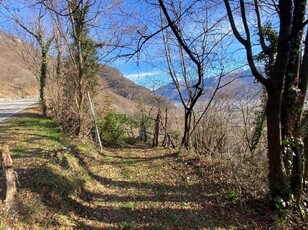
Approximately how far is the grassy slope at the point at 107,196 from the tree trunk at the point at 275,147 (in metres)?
0.52

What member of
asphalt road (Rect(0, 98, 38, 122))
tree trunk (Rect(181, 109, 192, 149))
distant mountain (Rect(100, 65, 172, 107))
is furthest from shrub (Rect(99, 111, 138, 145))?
asphalt road (Rect(0, 98, 38, 122))

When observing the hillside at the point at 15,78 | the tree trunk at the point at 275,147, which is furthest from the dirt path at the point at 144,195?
the hillside at the point at 15,78

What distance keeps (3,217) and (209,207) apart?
3.75 meters

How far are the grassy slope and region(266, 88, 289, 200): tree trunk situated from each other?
516mm

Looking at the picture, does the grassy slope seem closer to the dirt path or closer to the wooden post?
the dirt path

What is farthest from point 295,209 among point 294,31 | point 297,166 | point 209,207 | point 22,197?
point 22,197

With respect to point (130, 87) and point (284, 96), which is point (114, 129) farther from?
point (284, 96)

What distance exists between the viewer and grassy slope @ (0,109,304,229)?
3.87 meters

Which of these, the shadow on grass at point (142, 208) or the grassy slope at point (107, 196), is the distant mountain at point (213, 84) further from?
the shadow on grass at point (142, 208)

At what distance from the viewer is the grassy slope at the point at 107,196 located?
12.7 feet

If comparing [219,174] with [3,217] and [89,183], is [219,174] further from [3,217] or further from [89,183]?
[3,217]

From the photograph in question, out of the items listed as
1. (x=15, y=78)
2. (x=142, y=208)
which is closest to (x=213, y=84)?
(x=142, y=208)

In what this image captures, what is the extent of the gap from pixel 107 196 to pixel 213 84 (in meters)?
5.82

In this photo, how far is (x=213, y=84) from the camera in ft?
29.7
